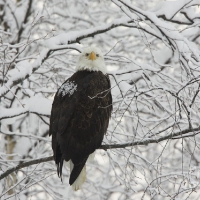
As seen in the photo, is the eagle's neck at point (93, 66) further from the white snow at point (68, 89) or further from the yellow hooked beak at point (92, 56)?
the white snow at point (68, 89)

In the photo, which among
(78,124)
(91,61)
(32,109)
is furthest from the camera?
(91,61)

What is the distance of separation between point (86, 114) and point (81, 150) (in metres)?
0.32

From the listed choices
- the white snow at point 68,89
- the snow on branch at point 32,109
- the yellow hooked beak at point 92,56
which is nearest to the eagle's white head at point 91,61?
the yellow hooked beak at point 92,56

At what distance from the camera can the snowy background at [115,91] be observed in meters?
3.92

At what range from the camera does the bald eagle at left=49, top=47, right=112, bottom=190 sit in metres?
4.50

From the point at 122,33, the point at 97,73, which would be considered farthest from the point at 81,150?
the point at 122,33

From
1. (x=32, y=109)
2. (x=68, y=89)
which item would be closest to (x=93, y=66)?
(x=68, y=89)

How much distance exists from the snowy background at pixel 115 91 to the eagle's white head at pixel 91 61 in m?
0.18

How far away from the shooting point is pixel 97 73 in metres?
5.04

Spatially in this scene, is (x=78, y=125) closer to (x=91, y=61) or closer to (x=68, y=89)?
(x=68, y=89)

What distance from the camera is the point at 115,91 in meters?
5.71

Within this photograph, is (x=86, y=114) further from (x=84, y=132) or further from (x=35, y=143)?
(x=35, y=143)

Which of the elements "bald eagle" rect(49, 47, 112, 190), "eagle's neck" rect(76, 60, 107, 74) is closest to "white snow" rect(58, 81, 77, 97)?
"bald eagle" rect(49, 47, 112, 190)

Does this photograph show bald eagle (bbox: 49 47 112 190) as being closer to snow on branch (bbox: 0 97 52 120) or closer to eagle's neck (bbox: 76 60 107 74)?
snow on branch (bbox: 0 97 52 120)
